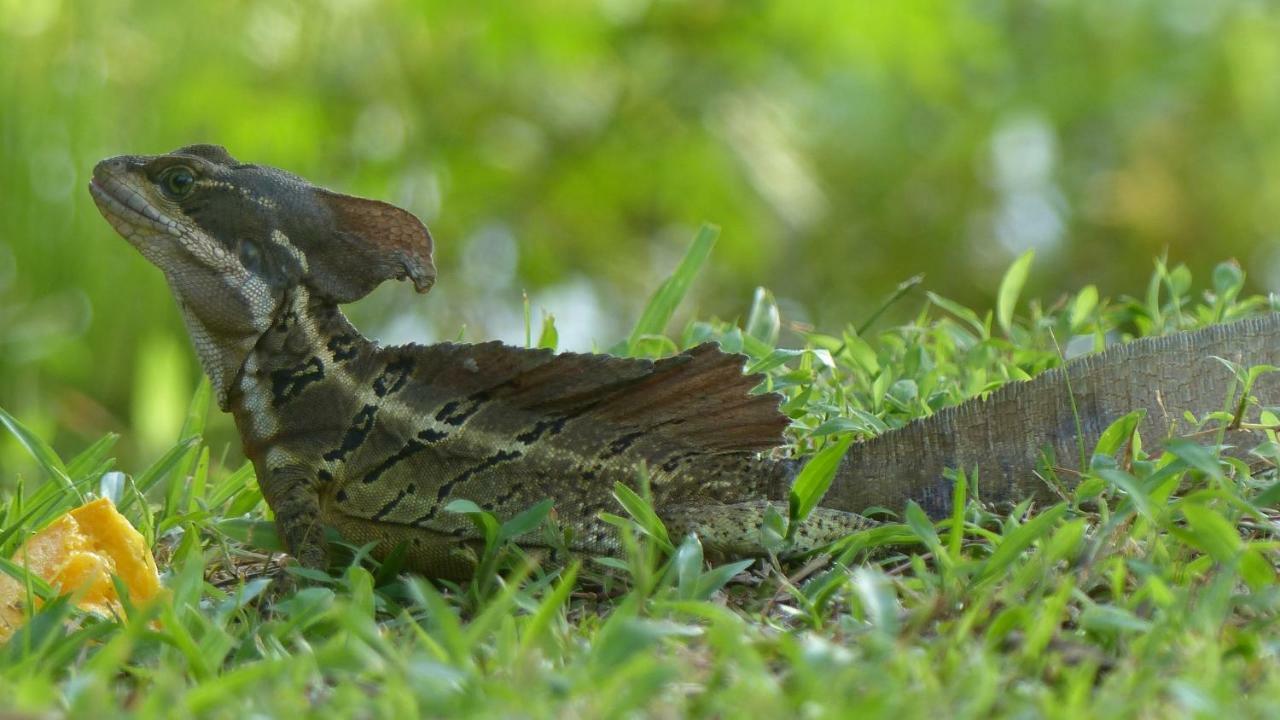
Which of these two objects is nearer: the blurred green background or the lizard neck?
the lizard neck

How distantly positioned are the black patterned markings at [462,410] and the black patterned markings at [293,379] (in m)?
0.33

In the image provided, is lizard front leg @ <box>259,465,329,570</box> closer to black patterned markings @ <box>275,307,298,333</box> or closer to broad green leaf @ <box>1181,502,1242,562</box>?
black patterned markings @ <box>275,307,298,333</box>

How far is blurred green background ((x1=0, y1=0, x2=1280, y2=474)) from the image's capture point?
939 centimetres

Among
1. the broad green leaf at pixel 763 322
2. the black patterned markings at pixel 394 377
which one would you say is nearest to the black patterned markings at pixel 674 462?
the black patterned markings at pixel 394 377

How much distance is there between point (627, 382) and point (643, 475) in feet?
1.42

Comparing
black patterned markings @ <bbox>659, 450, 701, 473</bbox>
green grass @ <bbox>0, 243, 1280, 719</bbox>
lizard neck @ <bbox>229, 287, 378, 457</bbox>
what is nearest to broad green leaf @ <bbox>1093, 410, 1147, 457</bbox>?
green grass @ <bbox>0, 243, 1280, 719</bbox>

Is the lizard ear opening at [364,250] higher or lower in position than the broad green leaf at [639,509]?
higher

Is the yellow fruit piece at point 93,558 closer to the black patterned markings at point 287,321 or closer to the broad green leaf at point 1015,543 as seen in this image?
the black patterned markings at point 287,321

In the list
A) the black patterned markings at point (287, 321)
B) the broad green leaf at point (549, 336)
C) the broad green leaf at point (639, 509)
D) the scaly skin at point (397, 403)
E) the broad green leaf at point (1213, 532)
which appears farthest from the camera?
the broad green leaf at point (549, 336)

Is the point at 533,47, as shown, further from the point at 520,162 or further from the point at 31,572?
Answer: the point at 31,572

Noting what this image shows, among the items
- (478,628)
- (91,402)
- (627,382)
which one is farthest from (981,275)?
(478,628)

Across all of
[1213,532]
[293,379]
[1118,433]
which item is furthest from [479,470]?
[1213,532]

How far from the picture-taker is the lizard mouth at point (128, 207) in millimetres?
3723

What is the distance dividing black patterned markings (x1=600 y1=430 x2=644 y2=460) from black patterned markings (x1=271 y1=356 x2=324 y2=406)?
28.5 inches
